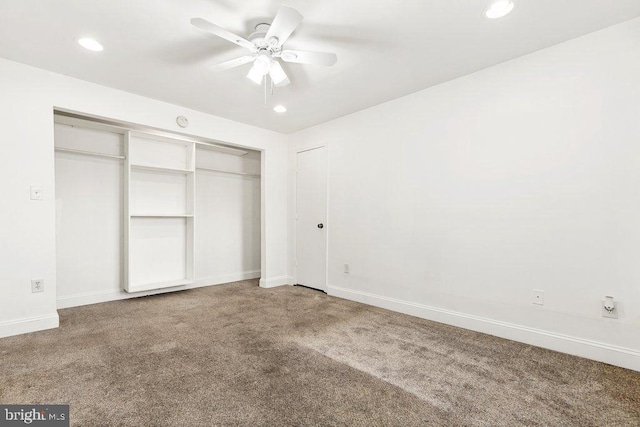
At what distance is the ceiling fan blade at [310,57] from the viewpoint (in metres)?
2.23

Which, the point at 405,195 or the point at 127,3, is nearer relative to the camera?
the point at 127,3

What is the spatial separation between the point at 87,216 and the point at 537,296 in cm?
503

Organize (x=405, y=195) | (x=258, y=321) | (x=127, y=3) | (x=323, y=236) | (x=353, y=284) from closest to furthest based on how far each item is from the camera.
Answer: (x=127, y=3) → (x=258, y=321) → (x=405, y=195) → (x=353, y=284) → (x=323, y=236)

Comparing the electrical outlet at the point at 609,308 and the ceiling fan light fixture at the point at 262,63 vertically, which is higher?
the ceiling fan light fixture at the point at 262,63

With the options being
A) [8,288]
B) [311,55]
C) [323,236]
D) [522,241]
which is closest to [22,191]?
[8,288]

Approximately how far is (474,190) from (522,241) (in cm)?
63

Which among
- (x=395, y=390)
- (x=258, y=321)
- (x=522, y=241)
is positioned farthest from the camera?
(x=258, y=321)

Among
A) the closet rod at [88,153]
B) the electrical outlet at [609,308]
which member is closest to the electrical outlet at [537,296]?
the electrical outlet at [609,308]

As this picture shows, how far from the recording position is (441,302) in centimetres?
316

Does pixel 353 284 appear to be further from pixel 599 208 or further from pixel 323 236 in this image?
pixel 599 208

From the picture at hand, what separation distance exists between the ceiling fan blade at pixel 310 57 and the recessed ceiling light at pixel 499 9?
3.64 ft

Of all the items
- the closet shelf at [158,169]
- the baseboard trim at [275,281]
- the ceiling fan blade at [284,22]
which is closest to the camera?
the ceiling fan blade at [284,22]

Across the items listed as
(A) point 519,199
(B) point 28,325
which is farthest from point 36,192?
(A) point 519,199

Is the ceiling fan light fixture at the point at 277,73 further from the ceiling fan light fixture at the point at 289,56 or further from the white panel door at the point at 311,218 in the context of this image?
the white panel door at the point at 311,218
